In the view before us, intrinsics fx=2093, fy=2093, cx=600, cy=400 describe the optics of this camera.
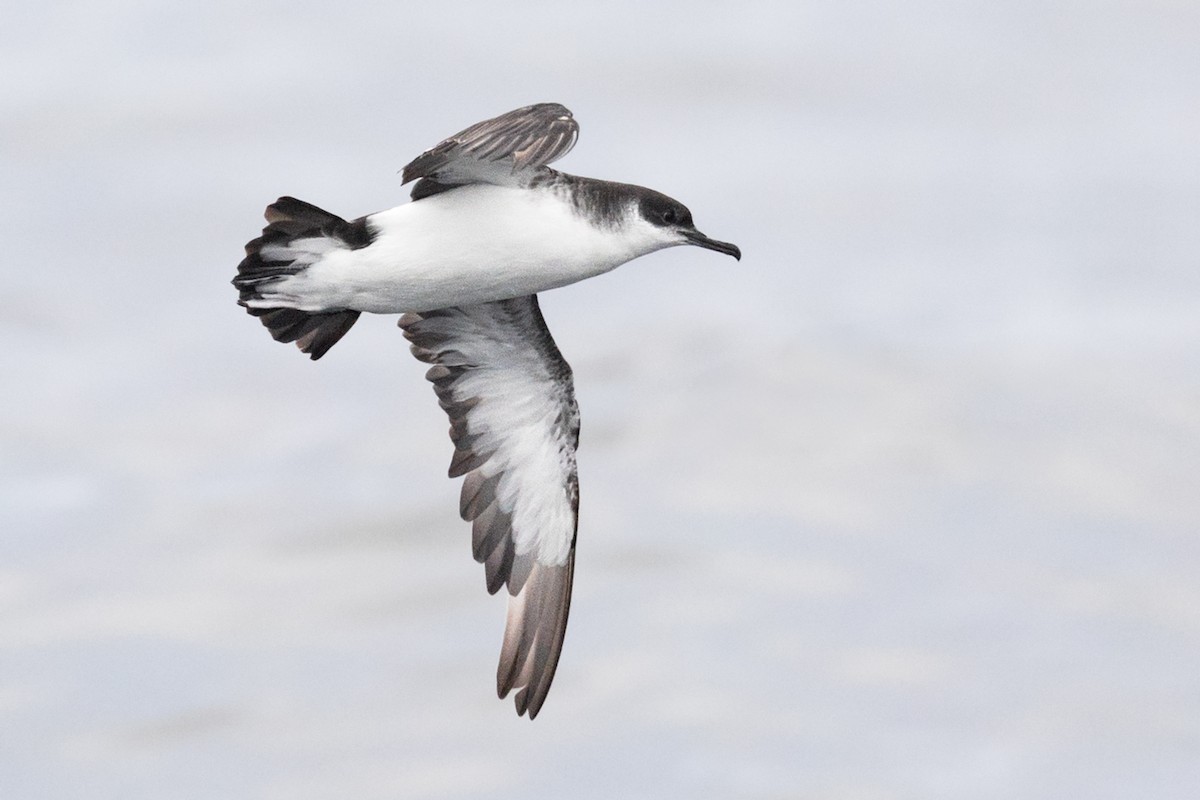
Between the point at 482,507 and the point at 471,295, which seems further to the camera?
the point at 482,507

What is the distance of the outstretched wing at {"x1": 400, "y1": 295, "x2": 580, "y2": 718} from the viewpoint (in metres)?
12.9

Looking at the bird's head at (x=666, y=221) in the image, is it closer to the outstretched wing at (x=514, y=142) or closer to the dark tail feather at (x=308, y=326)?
the outstretched wing at (x=514, y=142)

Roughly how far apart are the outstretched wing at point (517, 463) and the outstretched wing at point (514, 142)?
2.43 metres

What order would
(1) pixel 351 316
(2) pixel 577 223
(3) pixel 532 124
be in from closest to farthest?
(3) pixel 532 124
(2) pixel 577 223
(1) pixel 351 316

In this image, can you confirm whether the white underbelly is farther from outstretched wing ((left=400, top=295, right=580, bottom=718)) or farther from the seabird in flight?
outstretched wing ((left=400, top=295, right=580, bottom=718))

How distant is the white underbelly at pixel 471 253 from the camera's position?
11.0m

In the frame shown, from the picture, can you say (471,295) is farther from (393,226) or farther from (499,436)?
(499,436)

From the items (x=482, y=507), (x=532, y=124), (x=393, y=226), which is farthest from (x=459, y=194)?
(x=482, y=507)

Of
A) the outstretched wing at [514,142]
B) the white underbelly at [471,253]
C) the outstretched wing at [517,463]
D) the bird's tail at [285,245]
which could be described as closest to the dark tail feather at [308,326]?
the bird's tail at [285,245]

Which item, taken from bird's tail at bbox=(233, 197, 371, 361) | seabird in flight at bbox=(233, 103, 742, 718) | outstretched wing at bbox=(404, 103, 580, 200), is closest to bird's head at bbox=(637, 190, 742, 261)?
seabird in flight at bbox=(233, 103, 742, 718)

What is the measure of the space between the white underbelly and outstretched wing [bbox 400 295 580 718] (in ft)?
5.40

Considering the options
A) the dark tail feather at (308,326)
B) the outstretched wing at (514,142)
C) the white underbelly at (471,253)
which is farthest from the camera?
the dark tail feather at (308,326)

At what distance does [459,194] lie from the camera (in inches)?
438

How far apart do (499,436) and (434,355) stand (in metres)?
0.66
